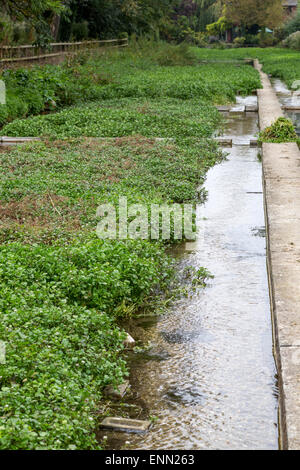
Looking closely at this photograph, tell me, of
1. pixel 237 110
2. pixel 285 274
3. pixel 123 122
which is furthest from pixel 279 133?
pixel 285 274

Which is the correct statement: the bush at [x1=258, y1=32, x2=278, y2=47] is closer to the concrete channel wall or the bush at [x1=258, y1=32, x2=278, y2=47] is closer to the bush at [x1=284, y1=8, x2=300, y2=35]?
the bush at [x1=284, y1=8, x2=300, y2=35]

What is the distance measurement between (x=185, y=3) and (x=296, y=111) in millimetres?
62375

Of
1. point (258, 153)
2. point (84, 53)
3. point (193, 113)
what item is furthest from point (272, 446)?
point (84, 53)

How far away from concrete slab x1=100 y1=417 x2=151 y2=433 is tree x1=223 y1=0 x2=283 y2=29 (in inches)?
2606

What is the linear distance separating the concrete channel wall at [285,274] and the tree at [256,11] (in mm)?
58399

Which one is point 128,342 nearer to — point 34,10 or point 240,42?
point 34,10

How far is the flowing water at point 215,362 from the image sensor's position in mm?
3703

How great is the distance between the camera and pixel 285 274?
553cm

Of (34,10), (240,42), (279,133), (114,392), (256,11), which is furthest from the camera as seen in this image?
(240,42)

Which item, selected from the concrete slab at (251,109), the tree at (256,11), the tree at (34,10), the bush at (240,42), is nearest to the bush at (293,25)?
the tree at (256,11)

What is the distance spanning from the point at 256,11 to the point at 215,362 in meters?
67.0

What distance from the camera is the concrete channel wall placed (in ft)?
12.0

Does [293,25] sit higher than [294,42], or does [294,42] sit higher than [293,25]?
[293,25]

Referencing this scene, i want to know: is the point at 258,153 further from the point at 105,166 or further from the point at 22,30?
the point at 22,30
